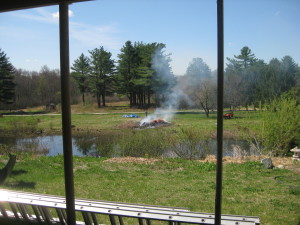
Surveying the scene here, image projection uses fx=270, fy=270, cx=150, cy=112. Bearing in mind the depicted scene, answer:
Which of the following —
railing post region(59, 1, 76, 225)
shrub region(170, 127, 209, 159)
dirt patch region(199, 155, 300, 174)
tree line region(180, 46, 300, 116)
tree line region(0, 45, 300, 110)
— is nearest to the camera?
railing post region(59, 1, 76, 225)

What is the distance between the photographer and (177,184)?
13.4ft

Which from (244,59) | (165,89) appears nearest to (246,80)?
(244,59)

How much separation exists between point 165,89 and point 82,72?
281cm

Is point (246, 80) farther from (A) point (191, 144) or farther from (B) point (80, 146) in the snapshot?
(B) point (80, 146)

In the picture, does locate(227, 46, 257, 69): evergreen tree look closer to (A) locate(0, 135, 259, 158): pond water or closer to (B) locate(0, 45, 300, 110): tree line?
(B) locate(0, 45, 300, 110): tree line

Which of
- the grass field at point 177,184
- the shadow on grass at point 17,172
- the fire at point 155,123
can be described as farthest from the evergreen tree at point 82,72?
the shadow on grass at point 17,172

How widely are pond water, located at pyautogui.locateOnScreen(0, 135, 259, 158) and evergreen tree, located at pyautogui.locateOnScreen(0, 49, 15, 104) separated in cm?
119

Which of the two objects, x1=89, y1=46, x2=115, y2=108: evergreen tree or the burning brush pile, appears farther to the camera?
the burning brush pile

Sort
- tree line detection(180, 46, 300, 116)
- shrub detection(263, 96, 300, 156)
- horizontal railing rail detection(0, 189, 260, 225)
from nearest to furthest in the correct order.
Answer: horizontal railing rail detection(0, 189, 260, 225), shrub detection(263, 96, 300, 156), tree line detection(180, 46, 300, 116)

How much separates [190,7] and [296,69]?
4444 mm

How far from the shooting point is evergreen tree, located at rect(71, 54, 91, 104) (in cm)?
850

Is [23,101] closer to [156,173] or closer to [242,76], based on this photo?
[156,173]

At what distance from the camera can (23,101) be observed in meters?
7.25

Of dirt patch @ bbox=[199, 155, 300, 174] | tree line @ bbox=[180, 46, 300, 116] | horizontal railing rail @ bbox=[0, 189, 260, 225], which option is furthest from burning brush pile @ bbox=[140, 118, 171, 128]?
horizontal railing rail @ bbox=[0, 189, 260, 225]
